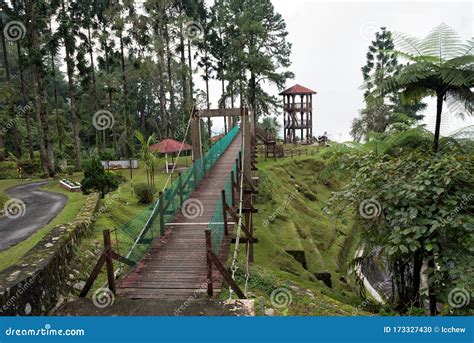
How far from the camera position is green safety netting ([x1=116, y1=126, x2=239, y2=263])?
25.6ft

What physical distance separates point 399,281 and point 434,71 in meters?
4.03

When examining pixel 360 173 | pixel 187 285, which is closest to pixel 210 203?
pixel 187 285

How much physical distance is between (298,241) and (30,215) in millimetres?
10515

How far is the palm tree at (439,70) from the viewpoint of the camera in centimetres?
594

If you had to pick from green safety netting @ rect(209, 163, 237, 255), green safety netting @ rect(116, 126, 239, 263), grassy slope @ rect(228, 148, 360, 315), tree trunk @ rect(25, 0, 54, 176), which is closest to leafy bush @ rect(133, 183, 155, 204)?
green safety netting @ rect(116, 126, 239, 263)

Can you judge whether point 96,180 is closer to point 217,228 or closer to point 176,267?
point 217,228

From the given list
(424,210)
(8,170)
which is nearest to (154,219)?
(424,210)

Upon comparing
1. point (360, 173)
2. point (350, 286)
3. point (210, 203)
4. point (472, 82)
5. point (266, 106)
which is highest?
point (266, 106)

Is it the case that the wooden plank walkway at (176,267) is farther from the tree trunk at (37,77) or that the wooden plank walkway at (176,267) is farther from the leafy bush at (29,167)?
the leafy bush at (29,167)

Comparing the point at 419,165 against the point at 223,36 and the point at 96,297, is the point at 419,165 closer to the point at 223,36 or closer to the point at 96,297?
the point at 96,297

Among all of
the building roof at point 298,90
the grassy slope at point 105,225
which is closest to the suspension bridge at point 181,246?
the grassy slope at point 105,225

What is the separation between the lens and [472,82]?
6070 mm

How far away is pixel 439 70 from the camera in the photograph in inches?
237

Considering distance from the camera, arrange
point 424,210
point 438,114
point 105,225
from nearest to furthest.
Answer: point 424,210, point 438,114, point 105,225
